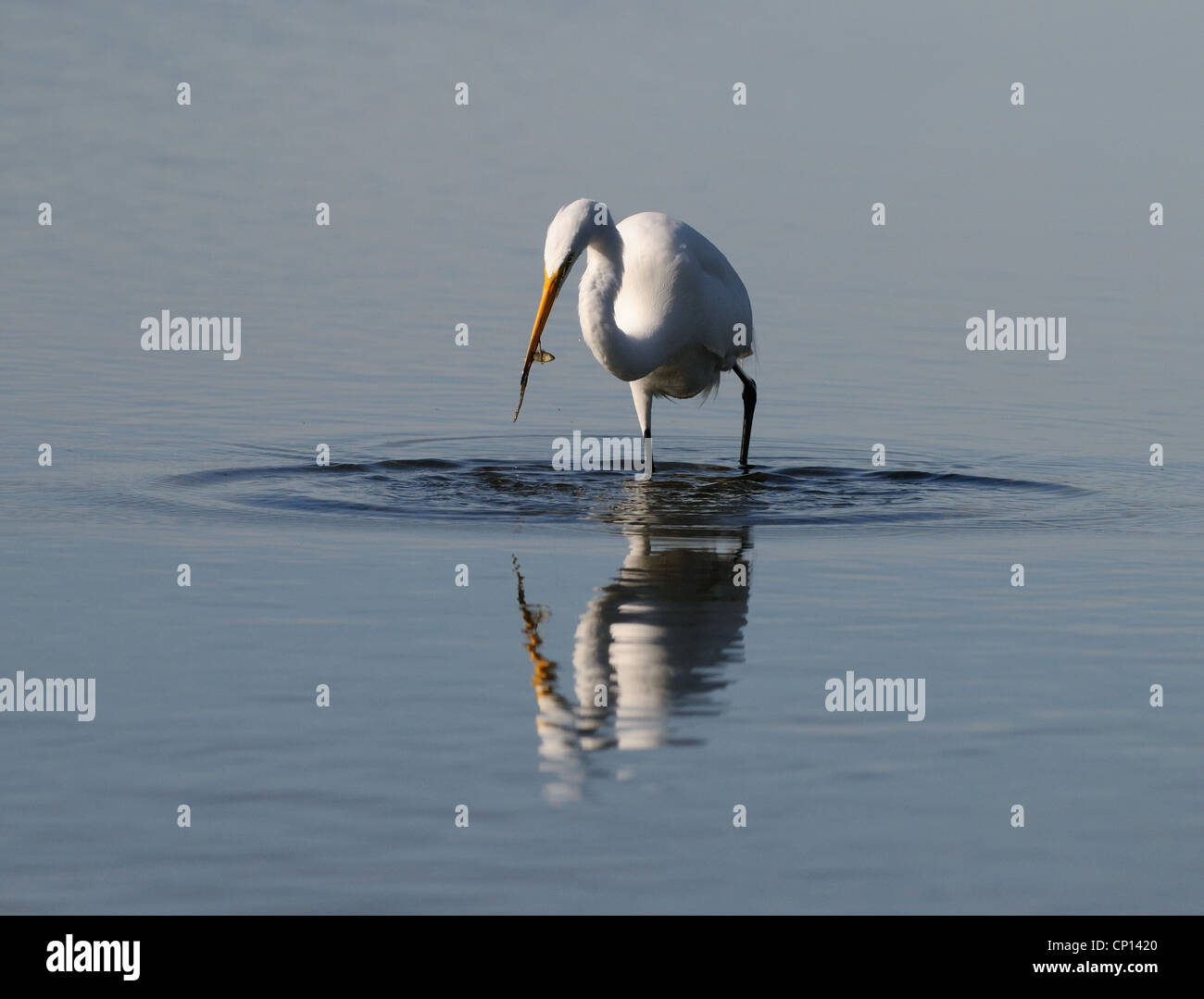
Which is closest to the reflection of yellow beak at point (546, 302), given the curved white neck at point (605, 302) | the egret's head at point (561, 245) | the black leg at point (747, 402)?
the egret's head at point (561, 245)

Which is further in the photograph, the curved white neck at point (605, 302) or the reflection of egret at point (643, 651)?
the curved white neck at point (605, 302)

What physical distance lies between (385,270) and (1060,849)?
61.2ft

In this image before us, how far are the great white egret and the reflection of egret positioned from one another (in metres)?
2.22

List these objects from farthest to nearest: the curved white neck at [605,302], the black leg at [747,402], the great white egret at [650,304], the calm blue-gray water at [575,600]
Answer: the black leg at [747,402], the curved white neck at [605,302], the great white egret at [650,304], the calm blue-gray water at [575,600]

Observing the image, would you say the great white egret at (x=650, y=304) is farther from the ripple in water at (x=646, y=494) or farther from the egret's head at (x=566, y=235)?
the ripple in water at (x=646, y=494)

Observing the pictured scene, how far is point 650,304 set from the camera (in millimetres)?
13102

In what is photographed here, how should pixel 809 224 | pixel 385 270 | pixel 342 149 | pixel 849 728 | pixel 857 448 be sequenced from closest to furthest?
pixel 849 728 → pixel 857 448 → pixel 385 270 → pixel 809 224 → pixel 342 149

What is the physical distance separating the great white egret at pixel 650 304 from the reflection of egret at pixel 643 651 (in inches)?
87.4

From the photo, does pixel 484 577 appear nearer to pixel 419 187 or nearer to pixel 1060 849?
pixel 1060 849

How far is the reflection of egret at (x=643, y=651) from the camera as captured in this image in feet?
Answer: 23.0
